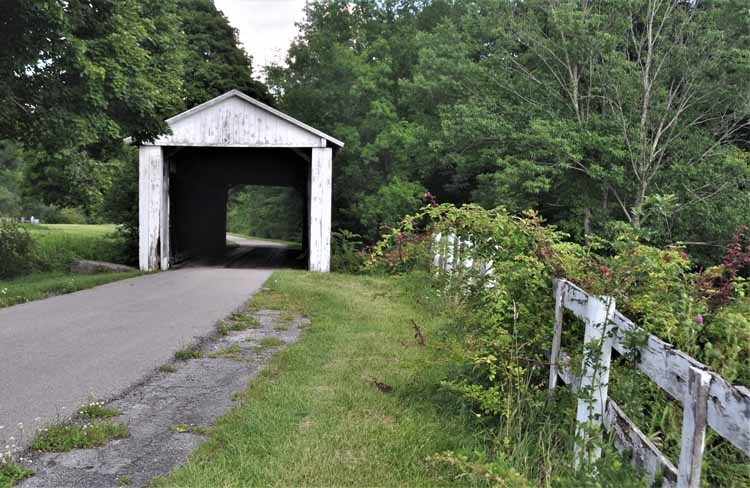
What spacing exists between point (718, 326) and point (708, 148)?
58.0ft

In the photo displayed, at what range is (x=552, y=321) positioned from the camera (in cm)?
397

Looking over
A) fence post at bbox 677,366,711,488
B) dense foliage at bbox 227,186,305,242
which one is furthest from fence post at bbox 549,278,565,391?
dense foliage at bbox 227,186,305,242

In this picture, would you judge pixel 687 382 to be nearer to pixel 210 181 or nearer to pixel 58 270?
pixel 58 270

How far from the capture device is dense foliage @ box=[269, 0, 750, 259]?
58.3ft

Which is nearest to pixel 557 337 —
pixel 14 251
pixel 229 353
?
pixel 229 353

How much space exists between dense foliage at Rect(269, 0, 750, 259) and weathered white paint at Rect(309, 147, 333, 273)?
5311mm

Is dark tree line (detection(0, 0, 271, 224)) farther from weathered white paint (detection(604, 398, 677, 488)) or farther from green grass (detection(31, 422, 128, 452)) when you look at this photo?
weathered white paint (detection(604, 398, 677, 488))

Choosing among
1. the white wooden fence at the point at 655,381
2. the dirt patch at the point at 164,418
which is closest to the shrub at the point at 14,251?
the dirt patch at the point at 164,418

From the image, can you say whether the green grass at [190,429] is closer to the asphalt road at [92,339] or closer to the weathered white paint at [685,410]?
the asphalt road at [92,339]

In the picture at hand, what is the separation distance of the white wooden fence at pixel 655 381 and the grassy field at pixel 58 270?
9652mm

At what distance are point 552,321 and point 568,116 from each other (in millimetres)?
17971

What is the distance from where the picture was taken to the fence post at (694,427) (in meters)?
2.15

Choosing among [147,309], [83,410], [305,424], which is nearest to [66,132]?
[147,309]

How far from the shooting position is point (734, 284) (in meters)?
3.26
